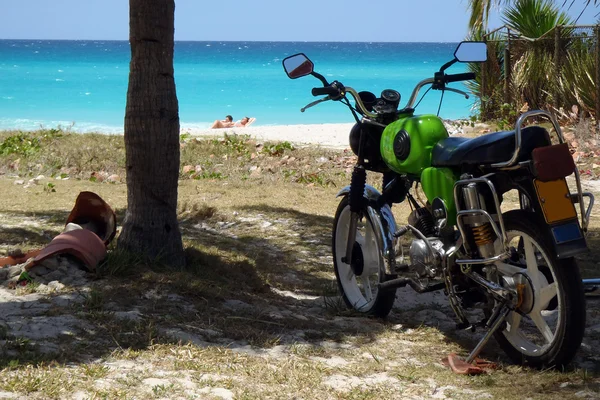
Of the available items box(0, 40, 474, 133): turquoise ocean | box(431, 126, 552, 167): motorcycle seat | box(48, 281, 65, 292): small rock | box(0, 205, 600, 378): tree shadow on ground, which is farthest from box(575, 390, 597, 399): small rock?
box(0, 40, 474, 133): turquoise ocean

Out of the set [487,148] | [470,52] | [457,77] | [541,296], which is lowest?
[541,296]

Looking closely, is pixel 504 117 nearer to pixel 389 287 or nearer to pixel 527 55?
pixel 527 55

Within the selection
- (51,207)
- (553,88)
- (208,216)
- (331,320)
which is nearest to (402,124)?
(331,320)

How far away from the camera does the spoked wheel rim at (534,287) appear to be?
3764 millimetres

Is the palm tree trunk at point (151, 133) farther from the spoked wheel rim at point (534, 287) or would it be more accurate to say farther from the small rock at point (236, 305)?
the spoked wheel rim at point (534, 287)

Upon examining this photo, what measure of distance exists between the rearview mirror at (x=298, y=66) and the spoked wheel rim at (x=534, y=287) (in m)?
1.50

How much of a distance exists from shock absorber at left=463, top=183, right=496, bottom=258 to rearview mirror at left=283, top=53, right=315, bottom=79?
1231mm

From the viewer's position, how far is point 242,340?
14.6 ft

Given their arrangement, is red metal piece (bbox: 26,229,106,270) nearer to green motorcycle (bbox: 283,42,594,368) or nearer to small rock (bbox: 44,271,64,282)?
small rock (bbox: 44,271,64,282)

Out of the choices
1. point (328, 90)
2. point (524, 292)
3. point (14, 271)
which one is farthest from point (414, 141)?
point (14, 271)

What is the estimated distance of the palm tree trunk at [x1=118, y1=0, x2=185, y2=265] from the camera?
18.1 ft

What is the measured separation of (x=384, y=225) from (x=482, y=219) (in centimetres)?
95

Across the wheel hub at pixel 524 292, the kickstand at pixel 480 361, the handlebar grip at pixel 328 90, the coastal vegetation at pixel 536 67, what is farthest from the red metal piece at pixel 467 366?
the coastal vegetation at pixel 536 67

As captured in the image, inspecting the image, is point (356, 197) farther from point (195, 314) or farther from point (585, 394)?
point (585, 394)
